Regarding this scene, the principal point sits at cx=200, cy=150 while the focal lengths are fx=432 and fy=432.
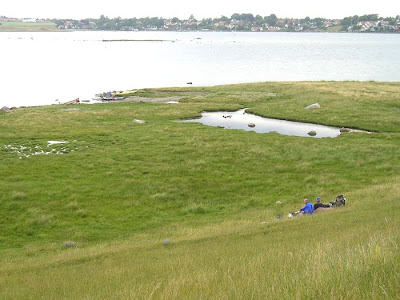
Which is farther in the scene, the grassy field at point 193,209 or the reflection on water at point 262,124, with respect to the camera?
the reflection on water at point 262,124

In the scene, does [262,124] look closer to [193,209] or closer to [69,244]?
[193,209]

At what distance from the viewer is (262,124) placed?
5806 cm

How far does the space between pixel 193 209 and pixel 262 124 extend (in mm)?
32092

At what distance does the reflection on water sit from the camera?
173 feet

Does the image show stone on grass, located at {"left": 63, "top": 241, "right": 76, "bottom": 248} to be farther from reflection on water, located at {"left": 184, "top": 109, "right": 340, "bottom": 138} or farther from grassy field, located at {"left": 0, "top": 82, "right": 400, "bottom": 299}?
reflection on water, located at {"left": 184, "top": 109, "right": 340, "bottom": 138}

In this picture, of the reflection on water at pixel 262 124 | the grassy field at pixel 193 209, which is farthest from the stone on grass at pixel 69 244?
the reflection on water at pixel 262 124

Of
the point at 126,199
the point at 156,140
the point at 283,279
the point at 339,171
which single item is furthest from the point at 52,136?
the point at 283,279

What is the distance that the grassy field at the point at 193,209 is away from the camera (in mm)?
8750

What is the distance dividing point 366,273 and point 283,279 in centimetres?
144

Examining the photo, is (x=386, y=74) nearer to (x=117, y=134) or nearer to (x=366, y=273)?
(x=117, y=134)

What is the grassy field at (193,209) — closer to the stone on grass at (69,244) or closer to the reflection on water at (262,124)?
the stone on grass at (69,244)

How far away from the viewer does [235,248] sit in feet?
54.3

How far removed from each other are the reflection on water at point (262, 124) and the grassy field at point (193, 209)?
253cm

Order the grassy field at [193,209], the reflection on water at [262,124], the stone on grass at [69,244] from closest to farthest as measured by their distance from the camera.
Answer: the grassy field at [193,209] → the stone on grass at [69,244] → the reflection on water at [262,124]
